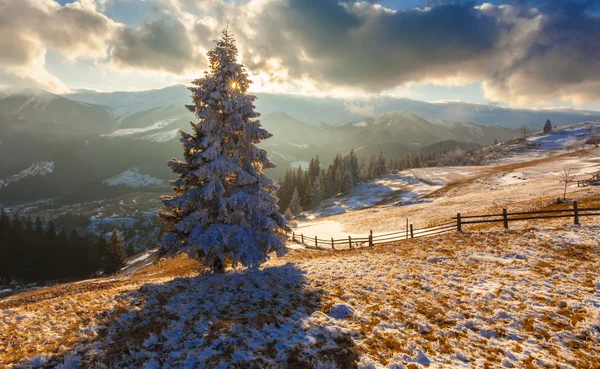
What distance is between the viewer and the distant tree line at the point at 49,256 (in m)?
50.1

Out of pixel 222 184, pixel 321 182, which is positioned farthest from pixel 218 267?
pixel 321 182

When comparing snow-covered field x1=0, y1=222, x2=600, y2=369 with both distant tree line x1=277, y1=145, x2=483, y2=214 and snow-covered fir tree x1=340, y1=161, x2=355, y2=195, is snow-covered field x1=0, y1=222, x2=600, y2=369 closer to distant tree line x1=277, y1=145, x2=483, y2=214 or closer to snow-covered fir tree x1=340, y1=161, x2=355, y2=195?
distant tree line x1=277, y1=145, x2=483, y2=214

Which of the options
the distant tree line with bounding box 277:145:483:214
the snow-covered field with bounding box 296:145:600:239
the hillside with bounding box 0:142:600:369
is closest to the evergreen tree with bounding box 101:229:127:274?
the snow-covered field with bounding box 296:145:600:239

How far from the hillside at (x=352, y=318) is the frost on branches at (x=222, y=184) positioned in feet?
5.89

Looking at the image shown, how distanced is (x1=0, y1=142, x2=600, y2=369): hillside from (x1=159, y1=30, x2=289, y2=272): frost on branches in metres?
1.80

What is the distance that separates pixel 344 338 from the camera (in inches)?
295

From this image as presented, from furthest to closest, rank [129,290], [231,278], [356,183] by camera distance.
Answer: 1. [356,183]
2. [231,278]
3. [129,290]

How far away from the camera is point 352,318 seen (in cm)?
884

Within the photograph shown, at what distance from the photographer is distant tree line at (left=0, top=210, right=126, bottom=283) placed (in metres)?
50.1

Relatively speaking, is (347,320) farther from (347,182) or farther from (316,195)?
(347,182)

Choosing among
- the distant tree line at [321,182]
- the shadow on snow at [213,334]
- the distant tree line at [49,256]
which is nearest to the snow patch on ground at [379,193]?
the distant tree line at [321,182]

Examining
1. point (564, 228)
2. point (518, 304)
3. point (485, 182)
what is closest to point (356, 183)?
point (485, 182)

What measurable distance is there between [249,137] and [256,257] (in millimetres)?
6716

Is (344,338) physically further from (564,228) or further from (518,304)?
(564,228)
